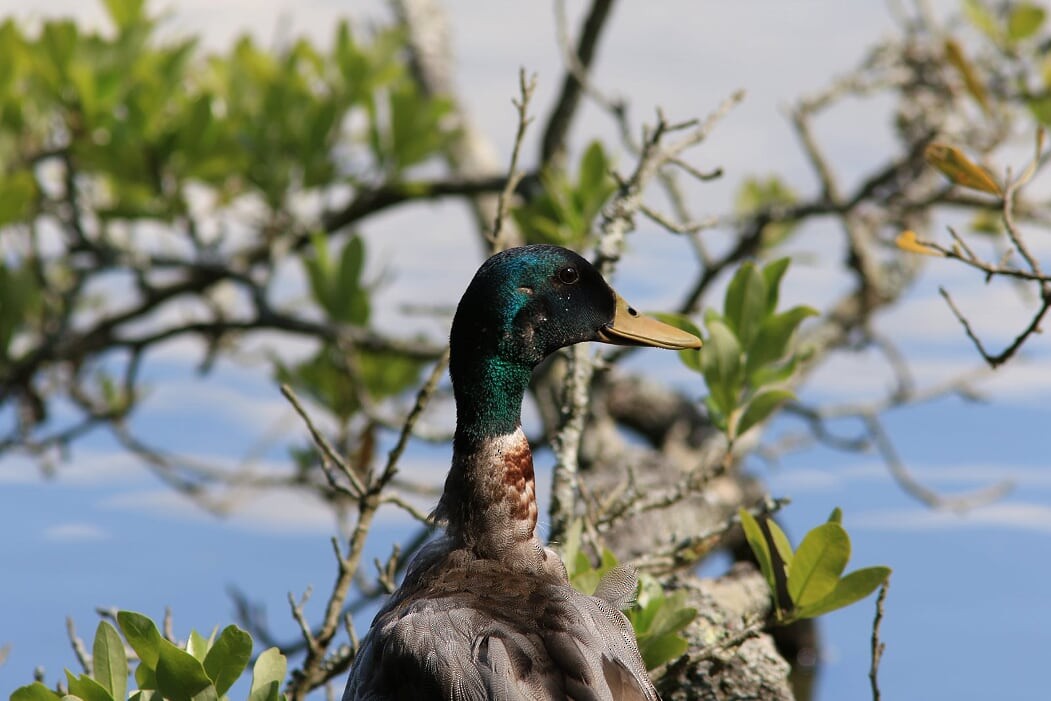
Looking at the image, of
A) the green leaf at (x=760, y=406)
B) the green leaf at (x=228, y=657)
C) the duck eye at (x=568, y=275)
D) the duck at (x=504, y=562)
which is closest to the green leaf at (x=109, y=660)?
the green leaf at (x=228, y=657)

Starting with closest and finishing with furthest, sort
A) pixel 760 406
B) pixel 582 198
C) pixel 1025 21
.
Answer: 1. pixel 760 406
2. pixel 582 198
3. pixel 1025 21

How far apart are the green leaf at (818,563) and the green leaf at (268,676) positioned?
87cm

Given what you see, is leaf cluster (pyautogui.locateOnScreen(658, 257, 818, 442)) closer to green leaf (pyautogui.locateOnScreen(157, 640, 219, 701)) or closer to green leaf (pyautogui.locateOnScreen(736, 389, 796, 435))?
green leaf (pyautogui.locateOnScreen(736, 389, 796, 435))

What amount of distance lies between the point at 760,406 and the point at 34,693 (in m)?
1.40

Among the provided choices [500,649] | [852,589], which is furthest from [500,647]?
[852,589]

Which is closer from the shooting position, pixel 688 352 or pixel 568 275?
pixel 568 275

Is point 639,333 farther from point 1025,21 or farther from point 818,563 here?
point 1025,21

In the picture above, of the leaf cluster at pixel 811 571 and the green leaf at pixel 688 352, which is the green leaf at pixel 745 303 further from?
the leaf cluster at pixel 811 571

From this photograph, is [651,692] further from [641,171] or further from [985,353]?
[641,171]

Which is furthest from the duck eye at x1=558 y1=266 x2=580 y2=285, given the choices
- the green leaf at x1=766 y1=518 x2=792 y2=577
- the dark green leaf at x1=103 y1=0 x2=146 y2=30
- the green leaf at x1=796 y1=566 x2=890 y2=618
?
the dark green leaf at x1=103 y1=0 x2=146 y2=30

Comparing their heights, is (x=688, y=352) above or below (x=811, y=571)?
above

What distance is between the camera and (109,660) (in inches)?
70.7

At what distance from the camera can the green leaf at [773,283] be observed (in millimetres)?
2406

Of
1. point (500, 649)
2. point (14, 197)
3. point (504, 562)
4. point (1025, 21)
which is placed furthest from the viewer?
point (1025, 21)
